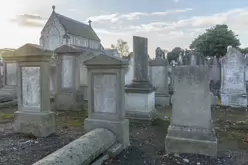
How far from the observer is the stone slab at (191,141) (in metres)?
4.22

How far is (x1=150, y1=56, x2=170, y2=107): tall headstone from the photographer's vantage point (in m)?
10.2

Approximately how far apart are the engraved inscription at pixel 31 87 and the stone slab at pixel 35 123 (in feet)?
0.76

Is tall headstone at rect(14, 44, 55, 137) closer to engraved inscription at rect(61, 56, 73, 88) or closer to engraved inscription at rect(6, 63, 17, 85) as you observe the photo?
engraved inscription at rect(61, 56, 73, 88)

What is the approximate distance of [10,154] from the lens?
380 cm

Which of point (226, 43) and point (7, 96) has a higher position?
point (226, 43)

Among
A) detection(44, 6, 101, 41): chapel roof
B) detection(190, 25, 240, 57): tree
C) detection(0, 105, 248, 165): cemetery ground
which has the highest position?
detection(44, 6, 101, 41): chapel roof

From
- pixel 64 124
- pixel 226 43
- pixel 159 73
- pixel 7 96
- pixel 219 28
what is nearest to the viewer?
pixel 64 124

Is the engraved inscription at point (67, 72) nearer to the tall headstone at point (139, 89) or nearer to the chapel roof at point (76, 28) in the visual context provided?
the tall headstone at point (139, 89)

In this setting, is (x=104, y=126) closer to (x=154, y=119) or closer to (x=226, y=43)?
(x=154, y=119)

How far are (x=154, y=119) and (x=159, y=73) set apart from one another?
3309mm

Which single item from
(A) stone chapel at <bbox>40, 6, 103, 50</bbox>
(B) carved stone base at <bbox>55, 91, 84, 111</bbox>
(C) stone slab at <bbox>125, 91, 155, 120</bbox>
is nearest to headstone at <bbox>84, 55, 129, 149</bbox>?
(C) stone slab at <bbox>125, 91, 155, 120</bbox>

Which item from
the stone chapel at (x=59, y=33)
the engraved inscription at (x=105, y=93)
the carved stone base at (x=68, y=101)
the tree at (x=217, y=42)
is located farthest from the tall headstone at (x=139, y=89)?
the tree at (x=217, y=42)

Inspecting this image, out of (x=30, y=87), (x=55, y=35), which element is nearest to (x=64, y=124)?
(x=30, y=87)

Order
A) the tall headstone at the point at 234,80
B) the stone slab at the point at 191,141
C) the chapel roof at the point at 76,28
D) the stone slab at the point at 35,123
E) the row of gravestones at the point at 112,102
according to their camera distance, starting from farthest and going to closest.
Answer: the chapel roof at the point at 76,28, the tall headstone at the point at 234,80, the stone slab at the point at 35,123, the row of gravestones at the point at 112,102, the stone slab at the point at 191,141
